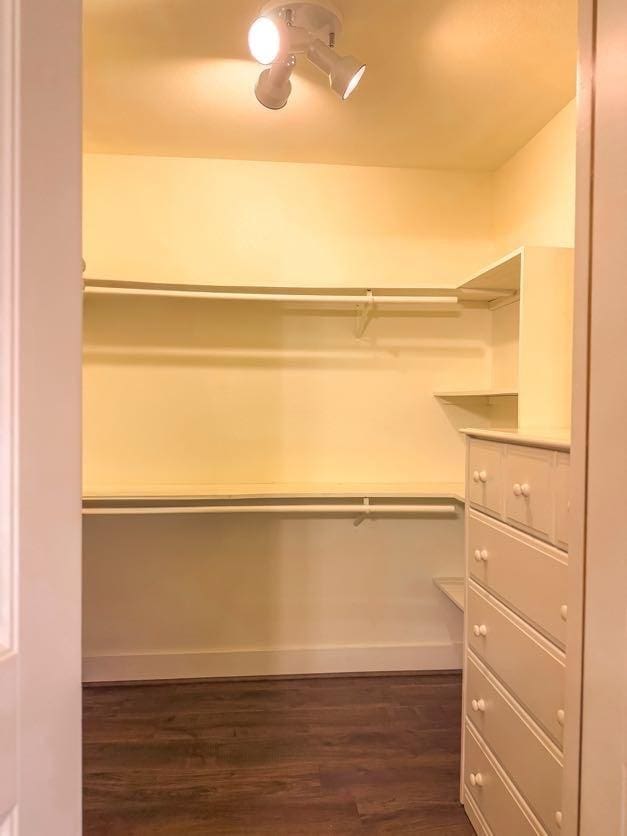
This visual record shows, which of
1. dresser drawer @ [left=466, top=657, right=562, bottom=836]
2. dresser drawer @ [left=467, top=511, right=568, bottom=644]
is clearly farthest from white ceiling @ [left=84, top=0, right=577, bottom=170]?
dresser drawer @ [left=466, top=657, right=562, bottom=836]

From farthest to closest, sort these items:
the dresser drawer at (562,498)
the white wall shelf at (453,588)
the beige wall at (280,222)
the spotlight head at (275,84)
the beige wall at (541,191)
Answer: the beige wall at (280,222), the white wall shelf at (453,588), the beige wall at (541,191), the spotlight head at (275,84), the dresser drawer at (562,498)

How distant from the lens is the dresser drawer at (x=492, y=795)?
1389mm

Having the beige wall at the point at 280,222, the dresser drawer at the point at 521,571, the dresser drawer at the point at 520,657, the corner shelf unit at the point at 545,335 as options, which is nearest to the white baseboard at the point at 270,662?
the dresser drawer at the point at 520,657

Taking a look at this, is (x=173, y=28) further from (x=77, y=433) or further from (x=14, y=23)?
(x=77, y=433)

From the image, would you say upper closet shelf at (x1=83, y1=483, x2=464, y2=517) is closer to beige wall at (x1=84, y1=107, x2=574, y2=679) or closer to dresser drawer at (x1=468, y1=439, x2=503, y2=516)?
beige wall at (x1=84, y1=107, x2=574, y2=679)

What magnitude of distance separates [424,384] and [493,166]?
3.68ft

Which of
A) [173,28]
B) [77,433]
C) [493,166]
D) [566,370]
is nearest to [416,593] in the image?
[566,370]

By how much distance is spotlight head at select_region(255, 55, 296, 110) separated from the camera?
5.47ft

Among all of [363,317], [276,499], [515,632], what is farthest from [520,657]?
[363,317]

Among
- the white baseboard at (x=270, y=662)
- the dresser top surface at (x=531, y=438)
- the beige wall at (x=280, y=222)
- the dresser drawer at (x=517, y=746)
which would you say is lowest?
the white baseboard at (x=270, y=662)

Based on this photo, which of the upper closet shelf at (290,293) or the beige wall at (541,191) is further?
the upper closet shelf at (290,293)

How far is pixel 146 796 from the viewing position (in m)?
1.82

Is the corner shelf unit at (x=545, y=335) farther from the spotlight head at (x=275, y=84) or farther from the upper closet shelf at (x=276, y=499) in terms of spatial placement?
the spotlight head at (x=275, y=84)

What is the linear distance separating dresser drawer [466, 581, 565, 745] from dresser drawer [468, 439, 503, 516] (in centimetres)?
28
